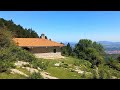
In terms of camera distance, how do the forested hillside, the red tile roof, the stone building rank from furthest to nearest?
1. the forested hillside
2. the stone building
3. the red tile roof

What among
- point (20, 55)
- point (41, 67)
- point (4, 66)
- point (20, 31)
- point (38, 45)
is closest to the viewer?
point (4, 66)

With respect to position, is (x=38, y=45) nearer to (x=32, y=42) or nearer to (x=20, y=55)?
(x=32, y=42)

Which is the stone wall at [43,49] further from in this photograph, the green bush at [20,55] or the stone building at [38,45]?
the green bush at [20,55]

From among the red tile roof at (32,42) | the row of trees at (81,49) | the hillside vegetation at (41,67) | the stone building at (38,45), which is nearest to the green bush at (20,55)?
the hillside vegetation at (41,67)

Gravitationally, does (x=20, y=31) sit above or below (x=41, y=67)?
above

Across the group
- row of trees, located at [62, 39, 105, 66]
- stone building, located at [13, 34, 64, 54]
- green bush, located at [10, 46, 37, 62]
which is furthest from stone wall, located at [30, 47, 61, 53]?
green bush, located at [10, 46, 37, 62]

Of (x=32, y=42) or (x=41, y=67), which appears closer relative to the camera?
(x=41, y=67)

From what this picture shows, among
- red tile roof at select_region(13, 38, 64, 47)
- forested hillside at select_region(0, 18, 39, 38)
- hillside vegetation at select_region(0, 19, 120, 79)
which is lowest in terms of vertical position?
hillside vegetation at select_region(0, 19, 120, 79)

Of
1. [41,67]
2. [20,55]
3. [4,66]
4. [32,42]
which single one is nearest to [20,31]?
[32,42]

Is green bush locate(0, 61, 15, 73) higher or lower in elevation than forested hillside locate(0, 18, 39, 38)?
lower

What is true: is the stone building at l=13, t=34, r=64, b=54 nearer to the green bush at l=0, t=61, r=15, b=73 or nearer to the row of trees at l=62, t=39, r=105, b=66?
the row of trees at l=62, t=39, r=105, b=66
